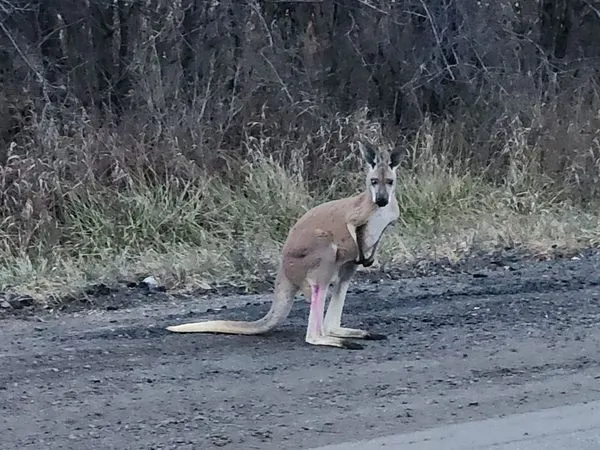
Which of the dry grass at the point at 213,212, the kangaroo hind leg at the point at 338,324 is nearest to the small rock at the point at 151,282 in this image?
the dry grass at the point at 213,212

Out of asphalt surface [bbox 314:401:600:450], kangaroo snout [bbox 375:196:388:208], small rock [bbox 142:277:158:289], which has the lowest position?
small rock [bbox 142:277:158:289]

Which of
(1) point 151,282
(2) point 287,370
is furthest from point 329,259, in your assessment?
(1) point 151,282

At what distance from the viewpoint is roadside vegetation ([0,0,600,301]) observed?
9734mm

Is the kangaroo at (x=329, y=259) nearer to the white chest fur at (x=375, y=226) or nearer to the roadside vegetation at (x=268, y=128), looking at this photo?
the white chest fur at (x=375, y=226)

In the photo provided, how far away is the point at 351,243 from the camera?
661 centimetres

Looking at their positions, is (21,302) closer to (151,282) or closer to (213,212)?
(151,282)

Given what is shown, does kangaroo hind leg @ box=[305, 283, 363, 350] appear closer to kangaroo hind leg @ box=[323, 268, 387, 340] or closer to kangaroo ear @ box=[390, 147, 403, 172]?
kangaroo hind leg @ box=[323, 268, 387, 340]

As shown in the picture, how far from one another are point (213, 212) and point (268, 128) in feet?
6.08

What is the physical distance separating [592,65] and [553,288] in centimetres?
676

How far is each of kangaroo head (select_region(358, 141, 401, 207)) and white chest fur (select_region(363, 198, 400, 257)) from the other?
48 mm

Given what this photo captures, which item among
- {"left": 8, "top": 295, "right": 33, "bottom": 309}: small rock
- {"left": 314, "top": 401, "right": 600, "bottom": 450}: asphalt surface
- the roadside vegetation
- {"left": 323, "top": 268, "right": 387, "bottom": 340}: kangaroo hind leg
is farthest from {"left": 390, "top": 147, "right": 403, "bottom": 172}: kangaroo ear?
{"left": 8, "top": 295, "right": 33, "bottom": 309}: small rock

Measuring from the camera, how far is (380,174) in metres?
6.87

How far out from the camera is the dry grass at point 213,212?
886 cm

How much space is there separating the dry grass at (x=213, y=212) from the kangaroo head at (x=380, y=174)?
Answer: 5.92 feet
